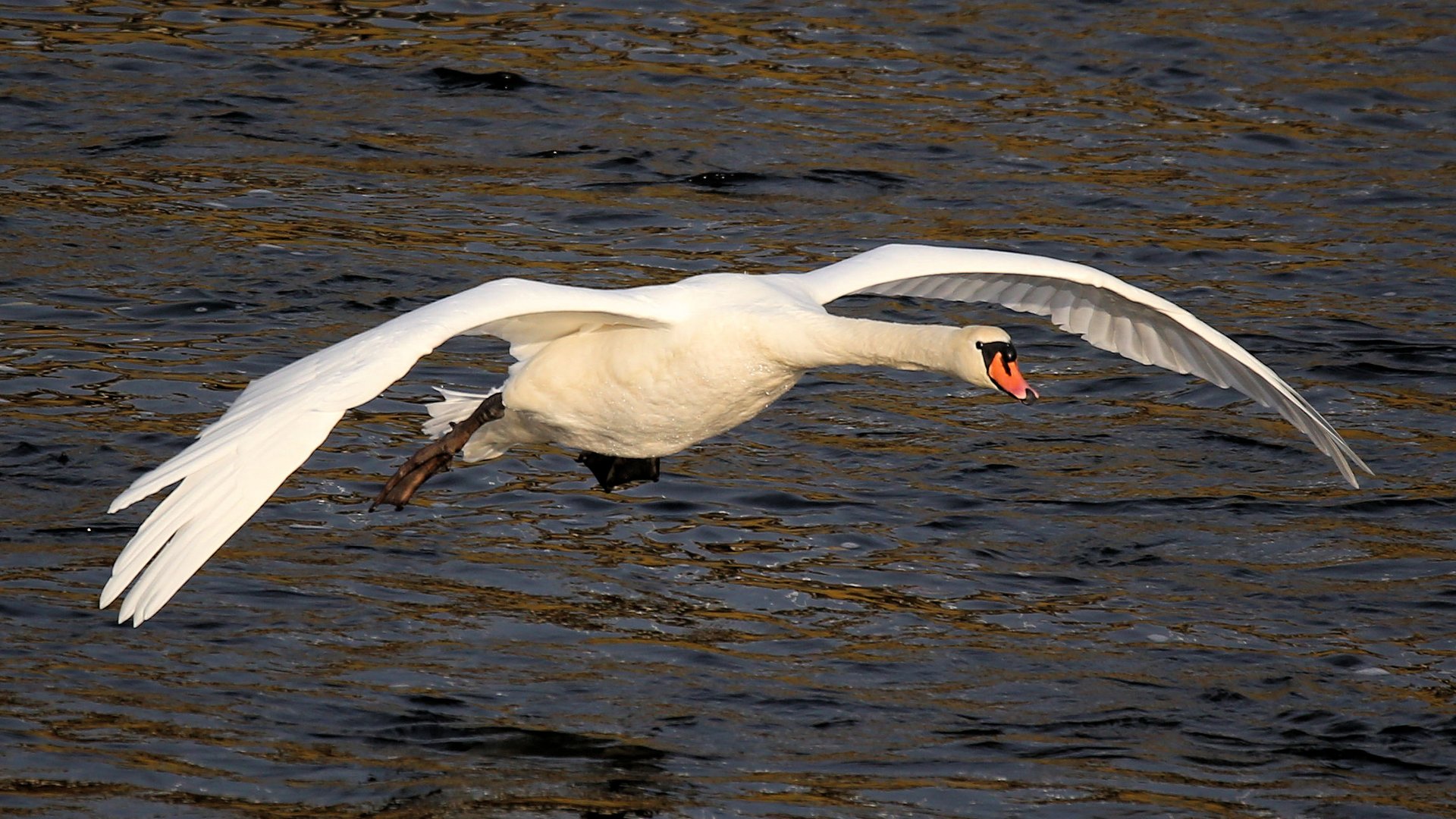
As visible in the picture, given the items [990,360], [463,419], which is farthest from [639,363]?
[990,360]

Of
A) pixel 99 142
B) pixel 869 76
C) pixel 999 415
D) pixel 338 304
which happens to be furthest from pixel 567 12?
pixel 999 415

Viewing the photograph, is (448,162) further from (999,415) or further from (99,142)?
(999,415)

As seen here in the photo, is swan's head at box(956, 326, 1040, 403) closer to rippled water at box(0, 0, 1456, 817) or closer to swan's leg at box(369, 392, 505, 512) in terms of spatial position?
rippled water at box(0, 0, 1456, 817)

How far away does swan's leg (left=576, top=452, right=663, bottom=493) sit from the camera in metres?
9.58

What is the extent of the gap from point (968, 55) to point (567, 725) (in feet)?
33.6

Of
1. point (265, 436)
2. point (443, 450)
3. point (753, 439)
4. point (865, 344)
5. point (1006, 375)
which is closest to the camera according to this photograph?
point (265, 436)

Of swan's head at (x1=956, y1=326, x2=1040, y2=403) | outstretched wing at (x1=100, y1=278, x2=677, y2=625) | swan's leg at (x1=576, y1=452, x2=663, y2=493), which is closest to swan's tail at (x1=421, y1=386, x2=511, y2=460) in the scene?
swan's leg at (x1=576, y1=452, x2=663, y2=493)

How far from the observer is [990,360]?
792 cm

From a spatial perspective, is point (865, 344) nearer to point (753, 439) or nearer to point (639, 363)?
point (639, 363)

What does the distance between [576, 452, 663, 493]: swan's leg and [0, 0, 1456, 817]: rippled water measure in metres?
0.52

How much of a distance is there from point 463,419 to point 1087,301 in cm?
285

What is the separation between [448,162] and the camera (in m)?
15.5

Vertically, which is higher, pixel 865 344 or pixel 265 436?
pixel 865 344

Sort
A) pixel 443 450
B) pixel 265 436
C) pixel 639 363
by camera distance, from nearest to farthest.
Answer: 1. pixel 265 436
2. pixel 639 363
3. pixel 443 450
